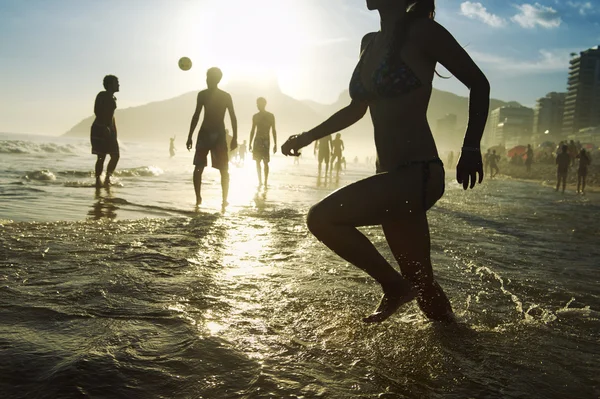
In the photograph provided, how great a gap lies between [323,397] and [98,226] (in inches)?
160

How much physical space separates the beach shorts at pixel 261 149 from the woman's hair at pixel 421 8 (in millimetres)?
9243

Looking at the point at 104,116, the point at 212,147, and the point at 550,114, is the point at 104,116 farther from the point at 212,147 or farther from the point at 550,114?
the point at 550,114

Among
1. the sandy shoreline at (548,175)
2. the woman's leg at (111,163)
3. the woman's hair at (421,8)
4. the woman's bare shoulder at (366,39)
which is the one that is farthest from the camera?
the sandy shoreline at (548,175)

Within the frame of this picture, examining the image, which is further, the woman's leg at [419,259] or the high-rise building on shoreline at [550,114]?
the high-rise building on shoreline at [550,114]

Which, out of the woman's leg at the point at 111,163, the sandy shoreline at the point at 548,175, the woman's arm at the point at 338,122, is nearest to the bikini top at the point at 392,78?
the woman's arm at the point at 338,122

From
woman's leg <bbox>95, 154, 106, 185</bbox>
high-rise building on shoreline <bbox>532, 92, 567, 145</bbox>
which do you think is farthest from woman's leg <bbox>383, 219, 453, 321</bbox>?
high-rise building on shoreline <bbox>532, 92, 567, 145</bbox>

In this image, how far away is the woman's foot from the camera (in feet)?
7.13

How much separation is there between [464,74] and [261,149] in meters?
9.58

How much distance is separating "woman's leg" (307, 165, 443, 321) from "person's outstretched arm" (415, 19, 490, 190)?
149mm

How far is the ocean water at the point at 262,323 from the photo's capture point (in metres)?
1.68

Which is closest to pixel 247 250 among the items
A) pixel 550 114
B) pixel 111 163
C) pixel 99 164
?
pixel 99 164

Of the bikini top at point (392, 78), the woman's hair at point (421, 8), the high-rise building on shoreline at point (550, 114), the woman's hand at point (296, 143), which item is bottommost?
the woman's hand at point (296, 143)

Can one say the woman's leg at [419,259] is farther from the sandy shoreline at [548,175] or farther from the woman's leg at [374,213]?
→ the sandy shoreline at [548,175]

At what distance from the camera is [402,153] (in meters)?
2.16
